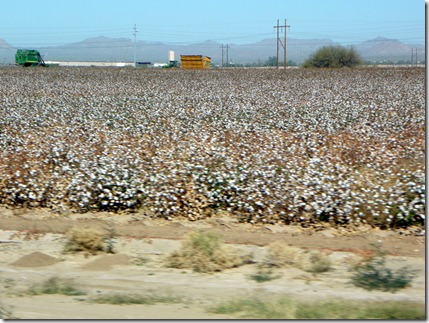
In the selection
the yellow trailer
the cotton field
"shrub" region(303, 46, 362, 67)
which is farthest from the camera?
"shrub" region(303, 46, 362, 67)

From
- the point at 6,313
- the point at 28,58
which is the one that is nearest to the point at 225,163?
the point at 6,313

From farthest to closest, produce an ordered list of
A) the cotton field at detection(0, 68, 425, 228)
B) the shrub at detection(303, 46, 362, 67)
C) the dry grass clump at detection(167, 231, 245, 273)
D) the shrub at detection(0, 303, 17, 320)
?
the shrub at detection(303, 46, 362, 67) → the cotton field at detection(0, 68, 425, 228) → the dry grass clump at detection(167, 231, 245, 273) → the shrub at detection(0, 303, 17, 320)

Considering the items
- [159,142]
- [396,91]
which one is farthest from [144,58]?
[159,142]

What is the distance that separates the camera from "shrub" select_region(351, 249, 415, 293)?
7023 mm

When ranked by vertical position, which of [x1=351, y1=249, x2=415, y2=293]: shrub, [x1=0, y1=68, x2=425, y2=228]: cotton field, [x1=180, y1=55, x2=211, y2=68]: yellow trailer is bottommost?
[x1=351, y1=249, x2=415, y2=293]: shrub

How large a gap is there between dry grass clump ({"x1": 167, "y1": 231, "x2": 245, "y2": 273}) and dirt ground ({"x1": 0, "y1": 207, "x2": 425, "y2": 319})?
0.38ft

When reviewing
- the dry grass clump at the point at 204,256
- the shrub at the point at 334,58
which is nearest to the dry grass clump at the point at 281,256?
the dry grass clump at the point at 204,256

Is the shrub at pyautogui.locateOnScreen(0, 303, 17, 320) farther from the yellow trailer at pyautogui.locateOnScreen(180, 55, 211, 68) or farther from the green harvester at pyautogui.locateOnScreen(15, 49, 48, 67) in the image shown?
the green harvester at pyautogui.locateOnScreen(15, 49, 48, 67)

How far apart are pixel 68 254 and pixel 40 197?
7.08 ft

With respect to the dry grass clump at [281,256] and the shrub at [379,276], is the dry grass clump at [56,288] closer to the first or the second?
the dry grass clump at [281,256]

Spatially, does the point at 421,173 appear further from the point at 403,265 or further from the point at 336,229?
the point at 403,265

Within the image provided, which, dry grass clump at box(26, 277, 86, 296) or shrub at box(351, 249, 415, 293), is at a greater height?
shrub at box(351, 249, 415, 293)

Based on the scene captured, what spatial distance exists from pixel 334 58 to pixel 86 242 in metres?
68.0

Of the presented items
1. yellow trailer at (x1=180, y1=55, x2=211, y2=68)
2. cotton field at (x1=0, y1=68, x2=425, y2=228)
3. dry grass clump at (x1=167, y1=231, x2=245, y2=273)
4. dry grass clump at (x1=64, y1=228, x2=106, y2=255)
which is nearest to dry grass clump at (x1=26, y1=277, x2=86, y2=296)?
dry grass clump at (x1=64, y1=228, x2=106, y2=255)
